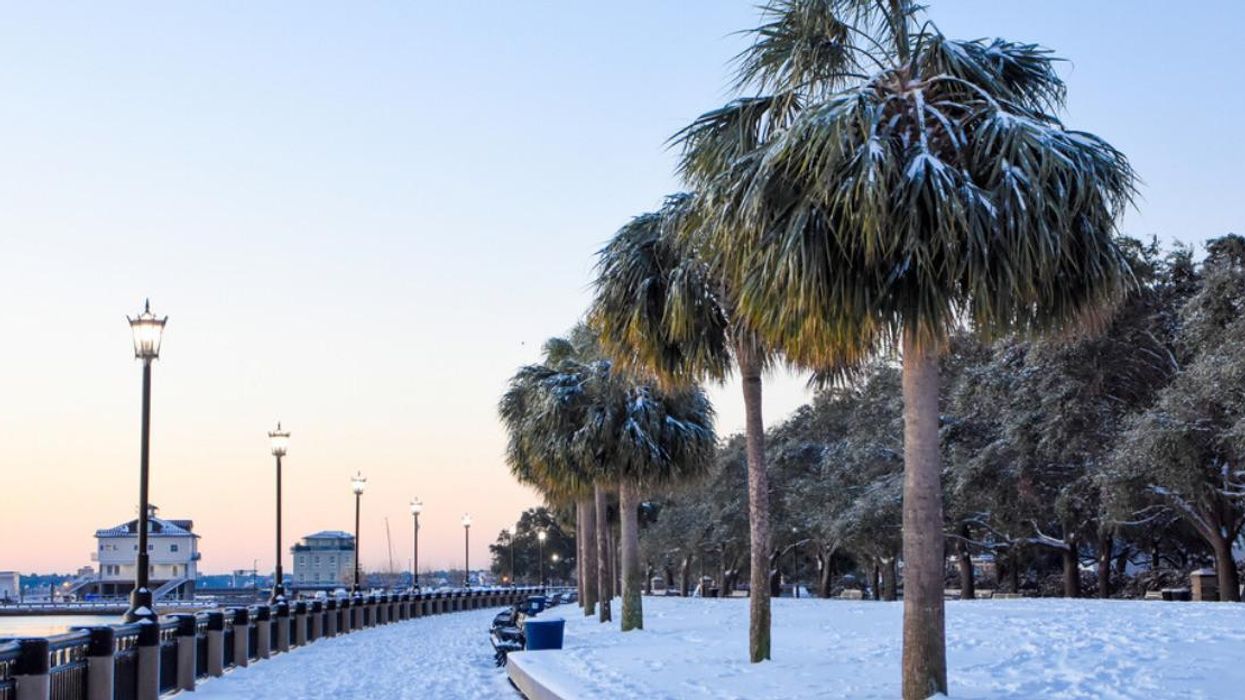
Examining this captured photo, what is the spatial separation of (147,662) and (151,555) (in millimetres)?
121123

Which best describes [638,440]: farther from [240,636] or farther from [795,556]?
[795,556]

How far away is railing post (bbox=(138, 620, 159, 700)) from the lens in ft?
51.9

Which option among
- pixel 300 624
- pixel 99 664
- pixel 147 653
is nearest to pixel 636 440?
pixel 300 624

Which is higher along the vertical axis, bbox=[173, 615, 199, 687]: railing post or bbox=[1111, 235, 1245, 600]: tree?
bbox=[1111, 235, 1245, 600]: tree

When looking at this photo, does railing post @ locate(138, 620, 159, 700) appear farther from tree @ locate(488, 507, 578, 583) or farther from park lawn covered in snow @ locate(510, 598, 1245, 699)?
tree @ locate(488, 507, 578, 583)

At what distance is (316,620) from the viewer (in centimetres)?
3288

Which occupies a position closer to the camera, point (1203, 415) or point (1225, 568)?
point (1203, 415)

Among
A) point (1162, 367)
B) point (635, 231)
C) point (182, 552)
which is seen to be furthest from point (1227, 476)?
point (182, 552)

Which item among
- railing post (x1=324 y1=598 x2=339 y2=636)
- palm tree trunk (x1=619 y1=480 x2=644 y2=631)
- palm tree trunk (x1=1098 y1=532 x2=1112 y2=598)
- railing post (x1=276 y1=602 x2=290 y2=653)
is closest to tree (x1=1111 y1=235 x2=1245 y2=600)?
palm tree trunk (x1=1098 y1=532 x2=1112 y2=598)

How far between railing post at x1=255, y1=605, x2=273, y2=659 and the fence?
0.06 ft

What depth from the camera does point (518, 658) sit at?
18656 millimetres

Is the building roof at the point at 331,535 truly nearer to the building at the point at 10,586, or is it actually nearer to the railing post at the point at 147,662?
the building at the point at 10,586

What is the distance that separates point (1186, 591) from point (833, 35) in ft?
80.4

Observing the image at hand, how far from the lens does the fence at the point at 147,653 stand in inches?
478
